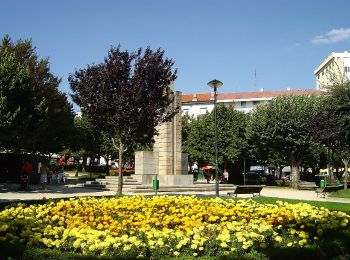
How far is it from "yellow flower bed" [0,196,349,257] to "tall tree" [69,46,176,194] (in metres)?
10.1

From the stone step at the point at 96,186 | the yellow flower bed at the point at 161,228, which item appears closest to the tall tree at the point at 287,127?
the stone step at the point at 96,186

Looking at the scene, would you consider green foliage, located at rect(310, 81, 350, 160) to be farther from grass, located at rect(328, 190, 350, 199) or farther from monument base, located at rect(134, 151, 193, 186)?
monument base, located at rect(134, 151, 193, 186)

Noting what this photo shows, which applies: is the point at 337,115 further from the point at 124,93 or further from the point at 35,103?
the point at 35,103

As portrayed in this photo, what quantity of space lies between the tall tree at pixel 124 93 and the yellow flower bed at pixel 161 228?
33.3 feet

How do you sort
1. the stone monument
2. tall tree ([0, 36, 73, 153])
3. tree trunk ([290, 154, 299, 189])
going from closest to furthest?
tall tree ([0, 36, 73, 153]) < the stone monument < tree trunk ([290, 154, 299, 189])

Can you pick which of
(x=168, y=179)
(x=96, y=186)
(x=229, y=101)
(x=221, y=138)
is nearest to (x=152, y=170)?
(x=168, y=179)

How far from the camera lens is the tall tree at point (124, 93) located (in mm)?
21750

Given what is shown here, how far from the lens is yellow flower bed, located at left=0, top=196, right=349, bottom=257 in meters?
7.01

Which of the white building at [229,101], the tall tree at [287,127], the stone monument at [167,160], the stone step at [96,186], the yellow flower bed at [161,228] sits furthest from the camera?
the white building at [229,101]

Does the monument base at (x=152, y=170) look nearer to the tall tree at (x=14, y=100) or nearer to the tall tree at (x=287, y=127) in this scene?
the tall tree at (x=14, y=100)

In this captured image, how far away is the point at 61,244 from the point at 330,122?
23993mm

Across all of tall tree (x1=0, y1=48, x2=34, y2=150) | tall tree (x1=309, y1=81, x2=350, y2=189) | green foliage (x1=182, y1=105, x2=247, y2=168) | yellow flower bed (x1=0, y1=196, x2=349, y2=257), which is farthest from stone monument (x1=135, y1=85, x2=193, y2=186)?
yellow flower bed (x1=0, y1=196, x2=349, y2=257)

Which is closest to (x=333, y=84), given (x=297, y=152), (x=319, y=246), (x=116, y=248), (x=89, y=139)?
(x=297, y=152)

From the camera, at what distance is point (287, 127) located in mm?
39969
